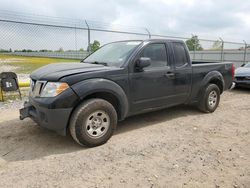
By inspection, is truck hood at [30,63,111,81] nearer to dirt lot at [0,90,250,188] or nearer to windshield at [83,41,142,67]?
windshield at [83,41,142,67]

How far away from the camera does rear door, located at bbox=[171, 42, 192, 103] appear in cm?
501

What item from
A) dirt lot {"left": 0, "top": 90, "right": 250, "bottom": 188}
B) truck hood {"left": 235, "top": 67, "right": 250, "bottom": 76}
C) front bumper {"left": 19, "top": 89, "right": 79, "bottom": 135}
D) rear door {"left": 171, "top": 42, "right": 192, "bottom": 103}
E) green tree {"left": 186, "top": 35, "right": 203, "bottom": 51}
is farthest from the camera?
green tree {"left": 186, "top": 35, "right": 203, "bottom": 51}

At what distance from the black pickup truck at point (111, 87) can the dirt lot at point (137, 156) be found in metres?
0.40

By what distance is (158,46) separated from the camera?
4.82m

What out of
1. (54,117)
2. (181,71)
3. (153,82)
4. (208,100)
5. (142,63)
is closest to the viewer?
(54,117)

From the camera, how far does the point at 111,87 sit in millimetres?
3957

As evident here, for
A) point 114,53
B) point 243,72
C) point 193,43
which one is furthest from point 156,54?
point 193,43

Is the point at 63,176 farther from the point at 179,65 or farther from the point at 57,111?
the point at 179,65

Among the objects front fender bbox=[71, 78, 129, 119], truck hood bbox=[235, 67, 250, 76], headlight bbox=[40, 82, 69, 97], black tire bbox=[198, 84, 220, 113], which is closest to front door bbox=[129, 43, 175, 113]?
front fender bbox=[71, 78, 129, 119]

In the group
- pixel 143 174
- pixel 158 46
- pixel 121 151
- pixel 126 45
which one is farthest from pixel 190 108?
pixel 143 174

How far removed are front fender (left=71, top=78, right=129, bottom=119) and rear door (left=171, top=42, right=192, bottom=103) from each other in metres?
1.40

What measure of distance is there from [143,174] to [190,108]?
373 centimetres

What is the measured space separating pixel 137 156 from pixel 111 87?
1210 millimetres

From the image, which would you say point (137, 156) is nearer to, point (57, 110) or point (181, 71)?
point (57, 110)
